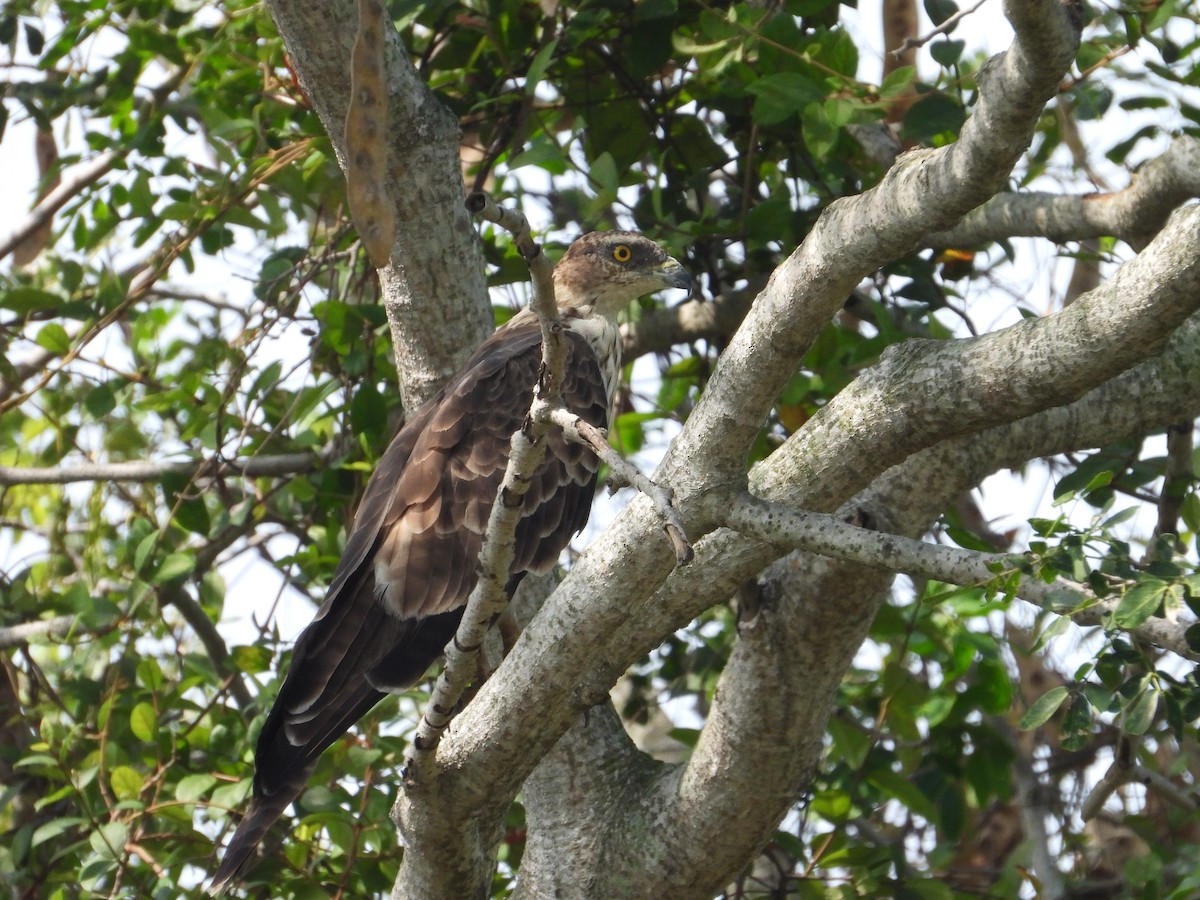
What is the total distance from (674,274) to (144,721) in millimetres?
2198

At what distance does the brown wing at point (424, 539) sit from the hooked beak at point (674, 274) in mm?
441

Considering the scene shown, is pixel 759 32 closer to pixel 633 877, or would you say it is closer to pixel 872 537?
pixel 872 537

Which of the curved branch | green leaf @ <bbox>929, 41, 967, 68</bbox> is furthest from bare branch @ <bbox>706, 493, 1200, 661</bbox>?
green leaf @ <bbox>929, 41, 967, 68</bbox>

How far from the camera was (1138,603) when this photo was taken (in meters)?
2.43

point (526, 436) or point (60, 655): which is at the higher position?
point (60, 655)

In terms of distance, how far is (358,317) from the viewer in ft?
14.6

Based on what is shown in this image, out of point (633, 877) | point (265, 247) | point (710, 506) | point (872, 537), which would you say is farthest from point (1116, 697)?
point (265, 247)

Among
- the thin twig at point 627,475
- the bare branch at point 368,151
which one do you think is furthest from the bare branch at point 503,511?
the bare branch at point 368,151

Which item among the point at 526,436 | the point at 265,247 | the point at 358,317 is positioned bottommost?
the point at 526,436

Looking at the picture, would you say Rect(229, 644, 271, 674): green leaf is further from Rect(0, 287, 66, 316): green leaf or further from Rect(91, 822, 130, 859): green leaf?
Rect(0, 287, 66, 316): green leaf

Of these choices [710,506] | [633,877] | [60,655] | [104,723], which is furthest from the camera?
[60,655]

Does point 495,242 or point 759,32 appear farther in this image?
point 495,242

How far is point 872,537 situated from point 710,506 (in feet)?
1.29

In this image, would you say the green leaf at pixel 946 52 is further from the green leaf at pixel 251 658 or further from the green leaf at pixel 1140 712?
the green leaf at pixel 251 658
